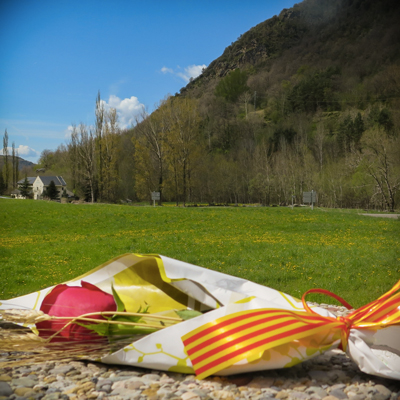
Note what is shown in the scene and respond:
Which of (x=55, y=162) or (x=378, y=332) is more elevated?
(x=55, y=162)

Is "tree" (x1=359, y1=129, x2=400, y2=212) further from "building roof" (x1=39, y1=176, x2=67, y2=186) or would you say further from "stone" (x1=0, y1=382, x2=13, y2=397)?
"building roof" (x1=39, y1=176, x2=67, y2=186)

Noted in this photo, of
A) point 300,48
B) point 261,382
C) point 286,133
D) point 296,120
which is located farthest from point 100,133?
point 300,48

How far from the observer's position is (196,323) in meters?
1.11

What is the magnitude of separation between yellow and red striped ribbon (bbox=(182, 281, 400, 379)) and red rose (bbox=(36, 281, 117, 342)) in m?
0.38

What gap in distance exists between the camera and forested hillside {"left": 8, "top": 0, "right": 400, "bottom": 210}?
55.5 feet

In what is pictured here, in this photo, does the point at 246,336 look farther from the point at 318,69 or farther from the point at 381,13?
the point at 318,69

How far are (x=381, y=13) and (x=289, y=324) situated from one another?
1217 centimetres

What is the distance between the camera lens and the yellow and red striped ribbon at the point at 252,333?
3.43ft

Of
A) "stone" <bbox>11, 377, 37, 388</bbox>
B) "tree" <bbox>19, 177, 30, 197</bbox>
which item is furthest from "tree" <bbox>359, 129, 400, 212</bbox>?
"tree" <bbox>19, 177, 30, 197</bbox>

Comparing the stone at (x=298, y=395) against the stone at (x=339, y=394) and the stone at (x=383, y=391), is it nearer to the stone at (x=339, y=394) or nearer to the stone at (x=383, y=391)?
the stone at (x=339, y=394)

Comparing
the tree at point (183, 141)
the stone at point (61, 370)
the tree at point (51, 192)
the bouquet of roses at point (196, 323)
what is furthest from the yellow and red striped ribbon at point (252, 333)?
the tree at point (51, 192)

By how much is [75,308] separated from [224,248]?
15.0ft

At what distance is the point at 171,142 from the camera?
1956 cm

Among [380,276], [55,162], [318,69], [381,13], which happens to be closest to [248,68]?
[318,69]
